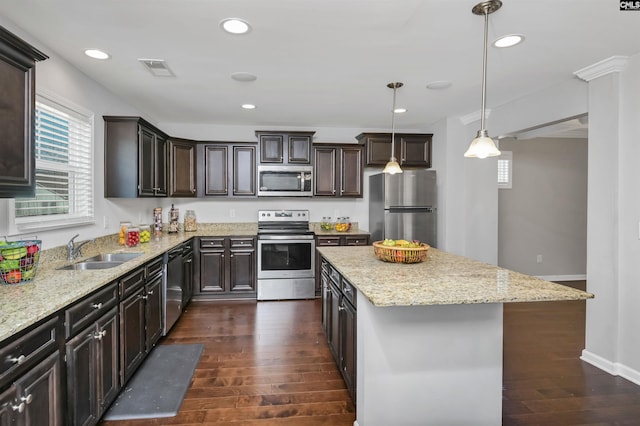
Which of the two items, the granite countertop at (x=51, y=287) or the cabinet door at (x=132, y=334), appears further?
the cabinet door at (x=132, y=334)

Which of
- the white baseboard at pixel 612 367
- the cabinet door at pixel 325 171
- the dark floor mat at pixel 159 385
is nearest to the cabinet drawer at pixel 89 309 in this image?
the dark floor mat at pixel 159 385

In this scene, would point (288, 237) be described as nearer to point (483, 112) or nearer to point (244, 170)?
point (244, 170)

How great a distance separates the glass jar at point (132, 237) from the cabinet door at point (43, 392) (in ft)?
6.28

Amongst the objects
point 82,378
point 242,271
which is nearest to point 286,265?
point 242,271

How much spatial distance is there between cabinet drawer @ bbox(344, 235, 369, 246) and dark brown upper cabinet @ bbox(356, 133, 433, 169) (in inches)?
42.1

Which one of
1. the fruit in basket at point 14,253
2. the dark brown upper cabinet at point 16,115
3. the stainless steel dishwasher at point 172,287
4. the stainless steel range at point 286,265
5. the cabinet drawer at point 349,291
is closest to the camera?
the dark brown upper cabinet at point 16,115

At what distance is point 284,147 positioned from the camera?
4746mm

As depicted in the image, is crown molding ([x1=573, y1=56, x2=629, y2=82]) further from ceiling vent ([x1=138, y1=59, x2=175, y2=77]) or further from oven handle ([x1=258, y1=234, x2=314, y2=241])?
ceiling vent ([x1=138, y1=59, x2=175, y2=77])

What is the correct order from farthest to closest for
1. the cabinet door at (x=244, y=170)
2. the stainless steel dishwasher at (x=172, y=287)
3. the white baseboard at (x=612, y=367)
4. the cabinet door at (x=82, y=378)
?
the cabinet door at (x=244, y=170)
the stainless steel dishwasher at (x=172, y=287)
the white baseboard at (x=612, y=367)
the cabinet door at (x=82, y=378)

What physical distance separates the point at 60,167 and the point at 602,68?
4.34 m

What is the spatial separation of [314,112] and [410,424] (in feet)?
11.5

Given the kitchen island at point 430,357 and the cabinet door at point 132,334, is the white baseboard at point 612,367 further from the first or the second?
the cabinet door at point 132,334

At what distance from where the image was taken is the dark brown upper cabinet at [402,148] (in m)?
4.89

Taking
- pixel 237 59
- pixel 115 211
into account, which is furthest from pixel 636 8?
pixel 115 211
